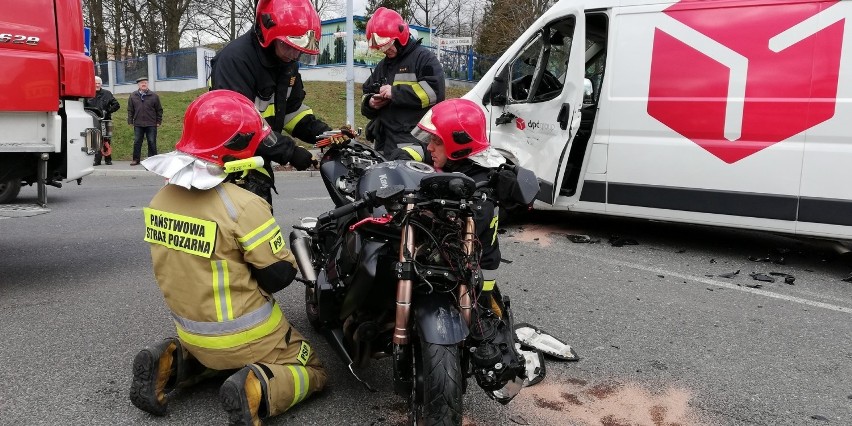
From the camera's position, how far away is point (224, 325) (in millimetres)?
2775

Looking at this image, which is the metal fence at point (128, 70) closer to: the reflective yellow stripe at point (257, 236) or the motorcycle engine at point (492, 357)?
the reflective yellow stripe at point (257, 236)

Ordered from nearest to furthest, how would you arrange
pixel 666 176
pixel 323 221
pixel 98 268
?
1. pixel 323 221
2. pixel 98 268
3. pixel 666 176

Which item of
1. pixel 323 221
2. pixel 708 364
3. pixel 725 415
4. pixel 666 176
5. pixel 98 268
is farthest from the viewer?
pixel 666 176

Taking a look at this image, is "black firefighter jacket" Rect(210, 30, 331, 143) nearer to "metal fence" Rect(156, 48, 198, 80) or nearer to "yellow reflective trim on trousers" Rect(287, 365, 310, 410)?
"yellow reflective trim on trousers" Rect(287, 365, 310, 410)

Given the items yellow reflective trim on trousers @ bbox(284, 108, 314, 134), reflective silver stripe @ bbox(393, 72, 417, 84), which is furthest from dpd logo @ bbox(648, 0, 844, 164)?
yellow reflective trim on trousers @ bbox(284, 108, 314, 134)

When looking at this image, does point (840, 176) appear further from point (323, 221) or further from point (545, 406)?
point (323, 221)

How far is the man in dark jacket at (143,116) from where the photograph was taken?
1391 centimetres

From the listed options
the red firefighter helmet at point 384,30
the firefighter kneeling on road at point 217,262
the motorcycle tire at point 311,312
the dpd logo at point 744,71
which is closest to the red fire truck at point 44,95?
the red firefighter helmet at point 384,30

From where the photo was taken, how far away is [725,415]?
9.89 ft

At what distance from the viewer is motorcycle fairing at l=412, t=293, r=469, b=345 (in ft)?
7.82

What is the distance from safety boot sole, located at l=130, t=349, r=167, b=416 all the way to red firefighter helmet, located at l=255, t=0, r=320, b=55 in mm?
1919

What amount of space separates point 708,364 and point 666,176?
2763 mm

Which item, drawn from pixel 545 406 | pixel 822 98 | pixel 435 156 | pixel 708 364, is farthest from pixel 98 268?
pixel 822 98

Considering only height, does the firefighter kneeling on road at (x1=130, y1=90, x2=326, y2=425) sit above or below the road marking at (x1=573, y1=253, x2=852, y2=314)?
above
